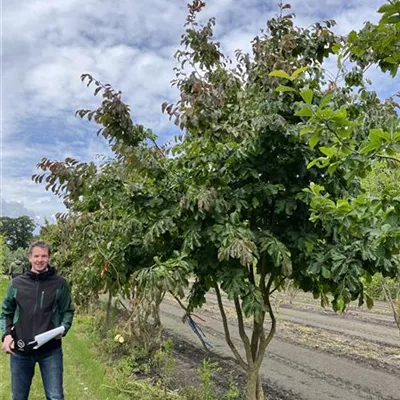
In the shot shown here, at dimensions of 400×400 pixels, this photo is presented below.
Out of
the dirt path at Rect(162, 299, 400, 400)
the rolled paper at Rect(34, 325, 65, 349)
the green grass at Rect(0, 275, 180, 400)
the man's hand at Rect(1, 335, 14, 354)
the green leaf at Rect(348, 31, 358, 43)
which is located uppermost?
the green leaf at Rect(348, 31, 358, 43)

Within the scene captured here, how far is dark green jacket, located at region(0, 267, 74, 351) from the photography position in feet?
11.7

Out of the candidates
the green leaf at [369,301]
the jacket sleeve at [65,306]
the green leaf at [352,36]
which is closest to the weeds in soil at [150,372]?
the jacket sleeve at [65,306]

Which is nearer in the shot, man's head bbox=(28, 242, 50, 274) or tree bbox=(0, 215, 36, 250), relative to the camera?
man's head bbox=(28, 242, 50, 274)

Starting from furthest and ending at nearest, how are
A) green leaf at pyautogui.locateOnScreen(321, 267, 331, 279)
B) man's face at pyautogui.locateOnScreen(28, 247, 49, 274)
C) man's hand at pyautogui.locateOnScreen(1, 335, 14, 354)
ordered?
man's face at pyautogui.locateOnScreen(28, 247, 49, 274), man's hand at pyautogui.locateOnScreen(1, 335, 14, 354), green leaf at pyautogui.locateOnScreen(321, 267, 331, 279)

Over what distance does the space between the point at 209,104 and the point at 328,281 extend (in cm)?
180

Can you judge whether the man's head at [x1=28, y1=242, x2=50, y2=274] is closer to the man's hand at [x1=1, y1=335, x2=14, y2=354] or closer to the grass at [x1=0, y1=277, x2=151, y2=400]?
the man's hand at [x1=1, y1=335, x2=14, y2=354]

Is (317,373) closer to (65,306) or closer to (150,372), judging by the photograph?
(150,372)

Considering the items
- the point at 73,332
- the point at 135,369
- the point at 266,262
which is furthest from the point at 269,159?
the point at 73,332

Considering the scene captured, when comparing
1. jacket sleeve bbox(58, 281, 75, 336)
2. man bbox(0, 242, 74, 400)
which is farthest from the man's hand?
jacket sleeve bbox(58, 281, 75, 336)

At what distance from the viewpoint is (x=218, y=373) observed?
6.68 meters

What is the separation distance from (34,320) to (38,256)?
0.53 meters

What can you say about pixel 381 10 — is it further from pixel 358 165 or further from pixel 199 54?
pixel 199 54

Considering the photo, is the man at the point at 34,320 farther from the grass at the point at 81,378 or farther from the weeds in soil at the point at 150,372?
the grass at the point at 81,378

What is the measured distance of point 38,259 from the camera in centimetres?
361
